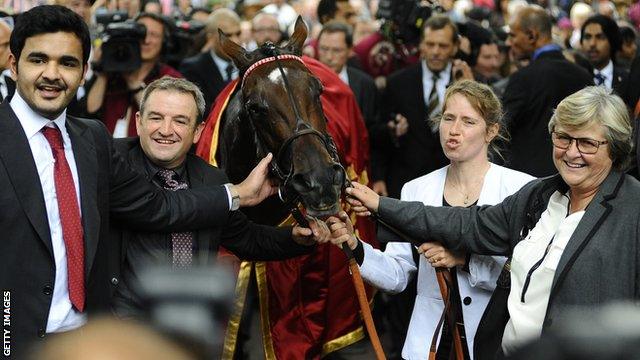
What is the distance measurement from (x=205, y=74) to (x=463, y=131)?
4973 millimetres

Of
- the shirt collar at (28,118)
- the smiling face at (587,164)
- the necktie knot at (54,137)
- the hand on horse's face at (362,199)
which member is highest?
the shirt collar at (28,118)

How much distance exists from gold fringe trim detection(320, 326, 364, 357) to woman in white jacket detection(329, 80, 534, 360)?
791mm

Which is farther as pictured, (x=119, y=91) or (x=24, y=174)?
(x=119, y=91)

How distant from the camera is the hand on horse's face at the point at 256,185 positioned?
4613 mm

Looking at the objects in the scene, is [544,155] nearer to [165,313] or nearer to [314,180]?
[314,180]

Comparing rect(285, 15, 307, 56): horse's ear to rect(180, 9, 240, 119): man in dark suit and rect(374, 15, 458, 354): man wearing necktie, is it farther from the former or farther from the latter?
rect(180, 9, 240, 119): man in dark suit

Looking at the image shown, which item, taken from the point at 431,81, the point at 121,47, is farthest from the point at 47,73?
the point at 431,81

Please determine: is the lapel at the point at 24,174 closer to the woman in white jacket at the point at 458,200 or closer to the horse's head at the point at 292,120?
the horse's head at the point at 292,120

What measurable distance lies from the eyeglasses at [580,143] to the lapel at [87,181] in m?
1.81

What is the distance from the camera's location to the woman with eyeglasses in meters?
3.87

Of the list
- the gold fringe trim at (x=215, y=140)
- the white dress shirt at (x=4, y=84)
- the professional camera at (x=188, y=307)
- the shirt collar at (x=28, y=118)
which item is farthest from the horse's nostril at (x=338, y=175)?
the white dress shirt at (x=4, y=84)

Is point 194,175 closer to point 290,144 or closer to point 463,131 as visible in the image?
point 290,144

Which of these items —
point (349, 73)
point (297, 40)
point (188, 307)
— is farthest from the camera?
point (349, 73)

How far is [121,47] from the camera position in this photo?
826 centimetres
